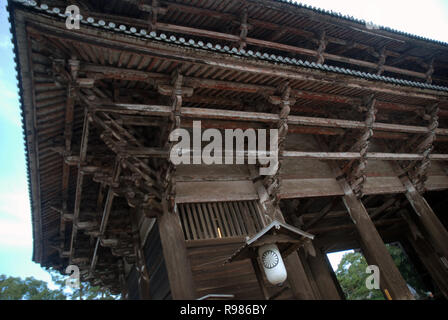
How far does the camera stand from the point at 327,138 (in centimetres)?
999

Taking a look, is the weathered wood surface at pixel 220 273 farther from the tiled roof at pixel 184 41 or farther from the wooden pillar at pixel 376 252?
the tiled roof at pixel 184 41

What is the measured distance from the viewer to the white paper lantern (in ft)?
16.2

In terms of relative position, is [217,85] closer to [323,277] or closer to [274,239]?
[274,239]

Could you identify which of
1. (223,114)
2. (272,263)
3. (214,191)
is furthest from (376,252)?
(223,114)

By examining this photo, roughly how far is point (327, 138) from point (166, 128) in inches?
213

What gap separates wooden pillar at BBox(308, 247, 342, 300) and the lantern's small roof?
5.94 m

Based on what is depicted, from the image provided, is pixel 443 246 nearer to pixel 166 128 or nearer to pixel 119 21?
pixel 166 128

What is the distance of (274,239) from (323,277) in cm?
653

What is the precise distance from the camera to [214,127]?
784cm

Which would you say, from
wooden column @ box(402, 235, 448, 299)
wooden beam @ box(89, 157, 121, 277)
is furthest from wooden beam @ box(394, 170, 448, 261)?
wooden beam @ box(89, 157, 121, 277)
